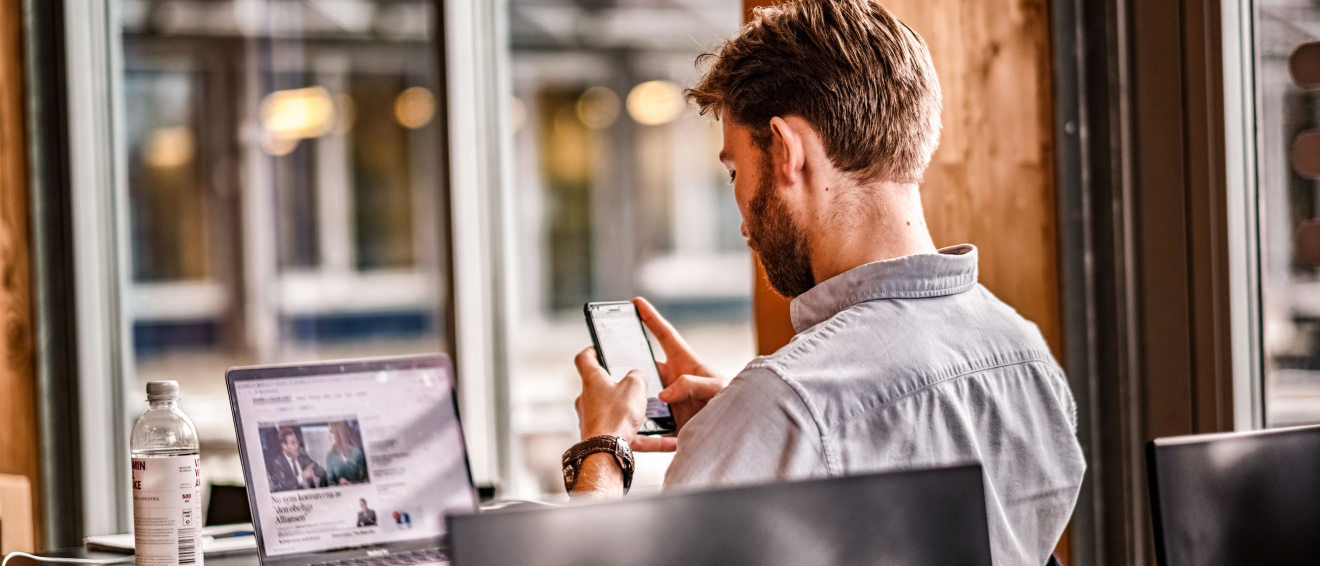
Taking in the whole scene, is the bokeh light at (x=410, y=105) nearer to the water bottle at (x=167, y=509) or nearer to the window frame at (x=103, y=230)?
the window frame at (x=103, y=230)

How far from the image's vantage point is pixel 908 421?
3.22 feet

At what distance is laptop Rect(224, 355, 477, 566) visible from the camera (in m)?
1.34

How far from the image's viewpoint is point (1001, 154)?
1.91 m

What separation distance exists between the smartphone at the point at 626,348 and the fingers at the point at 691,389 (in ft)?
0.15

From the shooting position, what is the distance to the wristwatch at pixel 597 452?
1223 millimetres

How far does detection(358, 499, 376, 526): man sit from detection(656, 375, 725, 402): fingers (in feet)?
1.31

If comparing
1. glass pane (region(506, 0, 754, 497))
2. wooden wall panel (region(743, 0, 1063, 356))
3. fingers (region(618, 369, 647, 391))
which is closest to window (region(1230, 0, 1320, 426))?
wooden wall panel (region(743, 0, 1063, 356))

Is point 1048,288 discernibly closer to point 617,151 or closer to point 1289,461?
point 1289,461

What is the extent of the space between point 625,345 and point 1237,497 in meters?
0.82

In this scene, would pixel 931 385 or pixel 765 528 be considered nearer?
pixel 765 528

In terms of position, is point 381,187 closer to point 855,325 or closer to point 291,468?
point 291,468

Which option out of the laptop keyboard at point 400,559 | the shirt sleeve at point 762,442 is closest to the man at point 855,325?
the shirt sleeve at point 762,442

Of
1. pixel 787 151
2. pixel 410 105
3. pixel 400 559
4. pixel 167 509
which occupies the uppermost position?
pixel 410 105

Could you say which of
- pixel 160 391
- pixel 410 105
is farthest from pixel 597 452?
pixel 410 105
